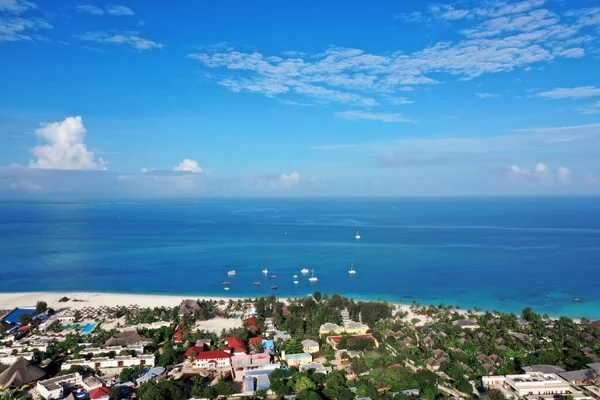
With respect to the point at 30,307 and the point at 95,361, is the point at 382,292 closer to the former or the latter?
the point at 95,361

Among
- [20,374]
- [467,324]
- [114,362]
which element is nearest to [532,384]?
[467,324]

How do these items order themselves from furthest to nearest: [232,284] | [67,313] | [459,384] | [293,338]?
1. [232,284]
2. [67,313]
3. [293,338]
4. [459,384]

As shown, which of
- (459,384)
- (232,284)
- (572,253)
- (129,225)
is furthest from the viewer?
(129,225)

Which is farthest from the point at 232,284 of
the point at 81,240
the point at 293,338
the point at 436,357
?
the point at 81,240

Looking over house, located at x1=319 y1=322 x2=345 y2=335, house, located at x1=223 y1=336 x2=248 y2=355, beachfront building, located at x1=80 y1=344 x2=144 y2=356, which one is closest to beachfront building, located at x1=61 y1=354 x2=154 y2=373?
beachfront building, located at x1=80 y1=344 x2=144 y2=356

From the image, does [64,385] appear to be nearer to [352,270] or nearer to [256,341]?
[256,341]

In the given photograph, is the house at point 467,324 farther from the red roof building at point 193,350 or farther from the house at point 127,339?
the house at point 127,339

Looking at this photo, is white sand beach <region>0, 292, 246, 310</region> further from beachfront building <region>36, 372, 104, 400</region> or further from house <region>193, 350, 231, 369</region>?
beachfront building <region>36, 372, 104, 400</region>
